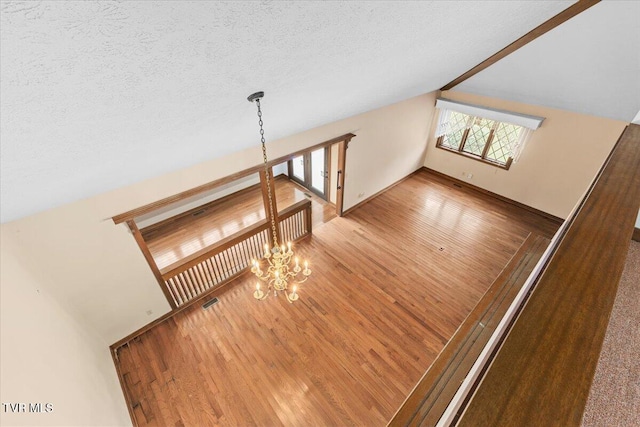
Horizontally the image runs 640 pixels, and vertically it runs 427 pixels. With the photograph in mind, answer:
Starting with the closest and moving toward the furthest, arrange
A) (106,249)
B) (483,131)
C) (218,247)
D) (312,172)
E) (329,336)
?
(106,249) < (329,336) < (218,247) < (483,131) < (312,172)

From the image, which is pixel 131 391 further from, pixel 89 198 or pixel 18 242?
pixel 89 198

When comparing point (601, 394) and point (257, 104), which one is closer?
point (601, 394)

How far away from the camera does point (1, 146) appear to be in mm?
954

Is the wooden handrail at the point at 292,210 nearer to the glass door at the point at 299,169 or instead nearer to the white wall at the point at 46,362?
the glass door at the point at 299,169

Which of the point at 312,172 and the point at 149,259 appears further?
the point at 312,172

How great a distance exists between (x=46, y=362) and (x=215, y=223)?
4020 mm

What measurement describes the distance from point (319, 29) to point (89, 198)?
2.63 metres

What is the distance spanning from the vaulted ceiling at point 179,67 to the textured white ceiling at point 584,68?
4 centimetres

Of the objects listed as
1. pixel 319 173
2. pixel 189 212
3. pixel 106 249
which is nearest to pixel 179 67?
pixel 106 249

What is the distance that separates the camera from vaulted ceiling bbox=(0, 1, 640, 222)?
70cm

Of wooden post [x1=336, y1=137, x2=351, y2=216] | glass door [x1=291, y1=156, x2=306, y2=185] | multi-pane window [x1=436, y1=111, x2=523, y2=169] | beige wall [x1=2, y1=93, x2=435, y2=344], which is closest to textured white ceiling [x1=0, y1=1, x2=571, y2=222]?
beige wall [x1=2, y1=93, x2=435, y2=344]

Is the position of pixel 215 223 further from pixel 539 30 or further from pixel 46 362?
pixel 539 30

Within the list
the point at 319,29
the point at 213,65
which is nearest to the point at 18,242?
the point at 213,65

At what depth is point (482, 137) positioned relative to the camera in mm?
5738
